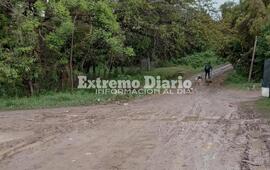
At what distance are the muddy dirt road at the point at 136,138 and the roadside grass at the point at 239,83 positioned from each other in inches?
397

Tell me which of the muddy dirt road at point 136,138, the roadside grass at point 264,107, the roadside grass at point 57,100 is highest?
the roadside grass at point 57,100

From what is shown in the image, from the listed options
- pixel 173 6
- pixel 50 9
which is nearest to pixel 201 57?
pixel 173 6

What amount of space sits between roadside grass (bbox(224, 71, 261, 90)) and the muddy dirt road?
10.1 meters

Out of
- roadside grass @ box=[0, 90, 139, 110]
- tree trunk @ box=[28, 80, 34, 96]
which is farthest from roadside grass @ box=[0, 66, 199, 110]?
tree trunk @ box=[28, 80, 34, 96]

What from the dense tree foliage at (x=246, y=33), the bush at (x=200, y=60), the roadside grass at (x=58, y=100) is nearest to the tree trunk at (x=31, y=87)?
the roadside grass at (x=58, y=100)

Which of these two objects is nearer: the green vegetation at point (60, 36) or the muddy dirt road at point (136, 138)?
the muddy dirt road at point (136, 138)

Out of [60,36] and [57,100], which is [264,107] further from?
[60,36]

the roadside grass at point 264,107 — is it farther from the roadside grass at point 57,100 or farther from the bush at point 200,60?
the bush at point 200,60

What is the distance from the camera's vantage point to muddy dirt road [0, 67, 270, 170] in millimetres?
8180

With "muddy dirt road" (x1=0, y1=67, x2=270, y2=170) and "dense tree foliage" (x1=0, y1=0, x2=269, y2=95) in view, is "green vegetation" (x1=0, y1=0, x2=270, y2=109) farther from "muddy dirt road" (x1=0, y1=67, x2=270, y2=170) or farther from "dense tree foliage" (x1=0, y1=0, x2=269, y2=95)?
"muddy dirt road" (x1=0, y1=67, x2=270, y2=170)

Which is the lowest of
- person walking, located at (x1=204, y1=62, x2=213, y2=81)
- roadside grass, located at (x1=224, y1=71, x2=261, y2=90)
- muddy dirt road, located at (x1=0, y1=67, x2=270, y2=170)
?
muddy dirt road, located at (x1=0, y1=67, x2=270, y2=170)

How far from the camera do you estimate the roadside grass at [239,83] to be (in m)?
28.1

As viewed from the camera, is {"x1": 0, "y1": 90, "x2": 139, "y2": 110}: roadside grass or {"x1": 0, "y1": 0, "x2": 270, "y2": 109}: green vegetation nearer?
{"x1": 0, "y1": 90, "x2": 139, "y2": 110}: roadside grass

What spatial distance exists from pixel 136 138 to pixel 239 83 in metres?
21.6
